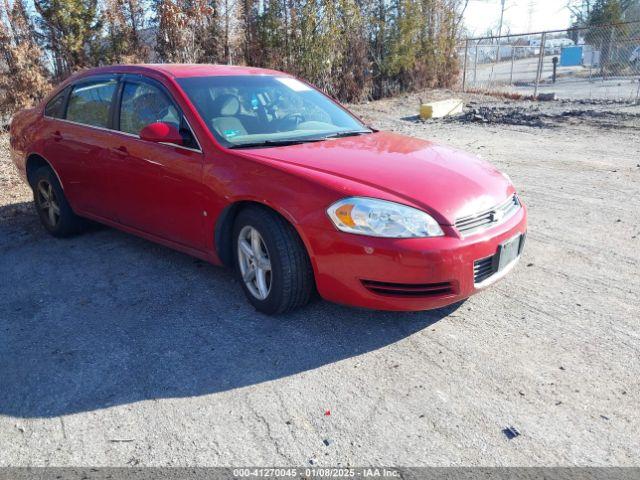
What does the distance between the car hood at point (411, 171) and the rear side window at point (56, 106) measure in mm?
2595

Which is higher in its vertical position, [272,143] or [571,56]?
[571,56]

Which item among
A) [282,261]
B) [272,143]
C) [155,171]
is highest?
[272,143]

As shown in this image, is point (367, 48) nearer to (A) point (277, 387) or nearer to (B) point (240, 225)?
(B) point (240, 225)

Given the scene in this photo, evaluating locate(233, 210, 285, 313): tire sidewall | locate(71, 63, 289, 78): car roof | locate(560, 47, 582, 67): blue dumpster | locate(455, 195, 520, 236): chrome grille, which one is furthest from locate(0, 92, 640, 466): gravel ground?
locate(560, 47, 582, 67): blue dumpster

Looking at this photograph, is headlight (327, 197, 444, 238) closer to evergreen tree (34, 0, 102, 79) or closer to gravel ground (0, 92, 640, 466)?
gravel ground (0, 92, 640, 466)

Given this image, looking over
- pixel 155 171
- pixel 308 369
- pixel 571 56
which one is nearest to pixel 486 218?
pixel 308 369

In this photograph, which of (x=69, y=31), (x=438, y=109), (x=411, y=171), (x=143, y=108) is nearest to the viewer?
(x=411, y=171)

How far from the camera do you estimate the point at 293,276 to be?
350 centimetres

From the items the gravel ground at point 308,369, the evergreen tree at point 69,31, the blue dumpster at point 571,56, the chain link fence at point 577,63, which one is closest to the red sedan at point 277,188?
the gravel ground at point 308,369

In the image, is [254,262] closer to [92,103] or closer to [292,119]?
[292,119]

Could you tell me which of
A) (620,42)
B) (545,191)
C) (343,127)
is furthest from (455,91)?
(343,127)

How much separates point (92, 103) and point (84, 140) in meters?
0.36

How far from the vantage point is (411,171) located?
3633 millimetres

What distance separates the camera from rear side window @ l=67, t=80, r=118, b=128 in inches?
189
